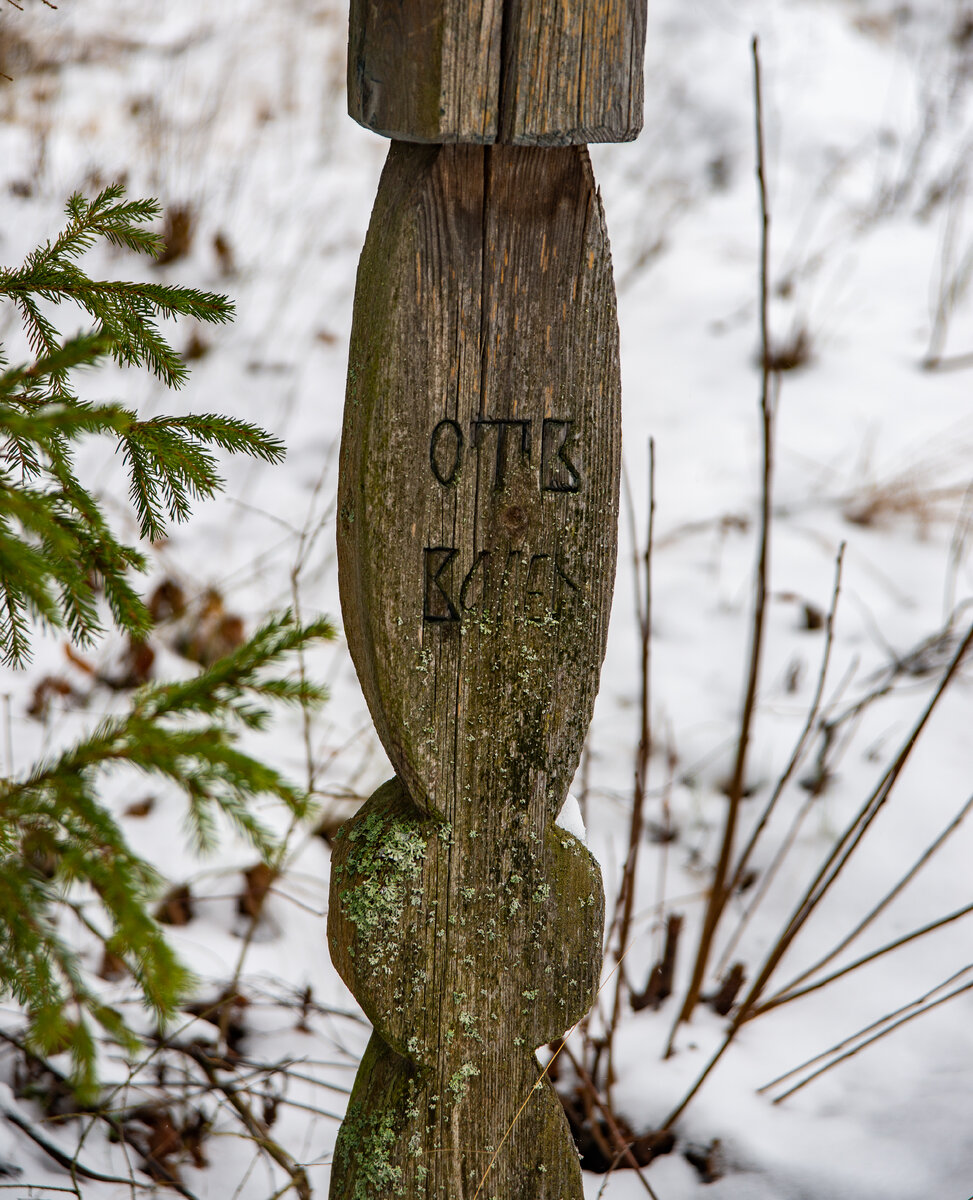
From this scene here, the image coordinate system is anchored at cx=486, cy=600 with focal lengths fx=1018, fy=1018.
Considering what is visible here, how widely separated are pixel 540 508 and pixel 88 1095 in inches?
32.2

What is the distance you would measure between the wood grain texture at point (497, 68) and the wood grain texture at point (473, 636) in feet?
0.20

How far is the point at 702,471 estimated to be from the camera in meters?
3.85

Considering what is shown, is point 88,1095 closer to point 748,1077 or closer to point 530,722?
point 530,722

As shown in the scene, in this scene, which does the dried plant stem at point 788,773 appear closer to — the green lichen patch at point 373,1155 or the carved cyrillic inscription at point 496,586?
the carved cyrillic inscription at point 496,586

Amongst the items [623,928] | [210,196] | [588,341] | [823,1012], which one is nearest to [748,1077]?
[823,1012]

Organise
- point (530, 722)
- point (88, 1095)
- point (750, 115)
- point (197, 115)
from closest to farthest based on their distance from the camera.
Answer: point (88, 1095) < point (530, 722) < point (197, 115) < point (750, 115)

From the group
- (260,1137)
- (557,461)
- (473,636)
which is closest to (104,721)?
(473,636)

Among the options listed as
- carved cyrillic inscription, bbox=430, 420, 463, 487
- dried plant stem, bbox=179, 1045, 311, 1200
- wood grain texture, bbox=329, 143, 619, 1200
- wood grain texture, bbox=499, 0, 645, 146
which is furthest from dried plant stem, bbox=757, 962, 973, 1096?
wood grain texture, bbox=499, 0, 645, 146

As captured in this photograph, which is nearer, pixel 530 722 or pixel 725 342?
pixel 530 722

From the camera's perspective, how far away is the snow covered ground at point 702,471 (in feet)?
6.77

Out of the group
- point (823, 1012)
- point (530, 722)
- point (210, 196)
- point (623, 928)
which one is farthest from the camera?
point (210, 196)

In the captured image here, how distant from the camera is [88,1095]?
2.58 feet

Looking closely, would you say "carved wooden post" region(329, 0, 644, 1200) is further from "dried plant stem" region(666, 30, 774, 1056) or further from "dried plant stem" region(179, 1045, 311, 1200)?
"dried plant stem" region(666, 30, 774, 1056)

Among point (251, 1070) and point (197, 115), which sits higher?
point (197, 115)
